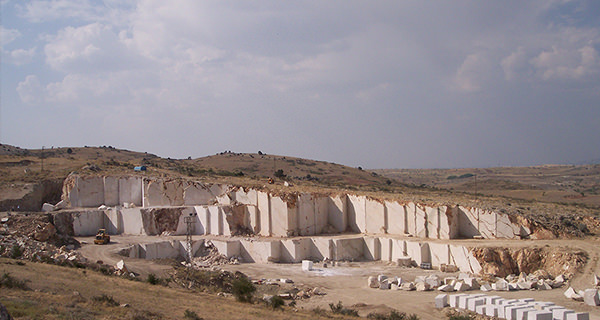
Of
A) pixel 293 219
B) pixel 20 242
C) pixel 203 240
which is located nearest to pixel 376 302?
pixel 293 219

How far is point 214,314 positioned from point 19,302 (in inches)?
215

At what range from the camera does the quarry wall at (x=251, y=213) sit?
30.4 metres

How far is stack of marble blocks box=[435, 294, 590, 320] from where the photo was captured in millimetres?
17078

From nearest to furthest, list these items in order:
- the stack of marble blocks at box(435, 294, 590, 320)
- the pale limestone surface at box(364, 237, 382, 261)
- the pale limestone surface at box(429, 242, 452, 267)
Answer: the stack of marble blocks at box(435, 294, 590, 320) → the pale limestone surface at box(429, 242, 452, 267) → the pale limestone surface at box(364, 237, 382, 261)

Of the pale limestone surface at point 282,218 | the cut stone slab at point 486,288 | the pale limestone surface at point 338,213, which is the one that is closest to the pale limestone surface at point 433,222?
the pale limestone surface at point 338,213

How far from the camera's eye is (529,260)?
2500 cm

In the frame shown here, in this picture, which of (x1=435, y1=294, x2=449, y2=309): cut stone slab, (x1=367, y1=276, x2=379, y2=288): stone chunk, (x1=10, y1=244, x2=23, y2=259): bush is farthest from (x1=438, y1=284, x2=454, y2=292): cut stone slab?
(x1=10, y1=244, x2=23, y2=259): bush

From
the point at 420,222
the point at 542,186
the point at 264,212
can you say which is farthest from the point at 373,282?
the point at 542,186

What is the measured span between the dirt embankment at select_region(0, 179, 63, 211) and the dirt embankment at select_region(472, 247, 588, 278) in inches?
1374

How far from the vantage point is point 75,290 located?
17141 millimetres

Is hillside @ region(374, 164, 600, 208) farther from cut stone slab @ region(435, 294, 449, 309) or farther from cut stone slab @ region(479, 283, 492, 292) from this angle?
cut stone slab @ region(435, 294, 449, 309)

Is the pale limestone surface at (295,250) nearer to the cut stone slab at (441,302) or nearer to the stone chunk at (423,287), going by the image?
the stone chunk at (423,287)

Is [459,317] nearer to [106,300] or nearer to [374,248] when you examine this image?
[106,300]

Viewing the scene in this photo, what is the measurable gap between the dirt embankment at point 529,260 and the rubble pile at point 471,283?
0.65 metres
